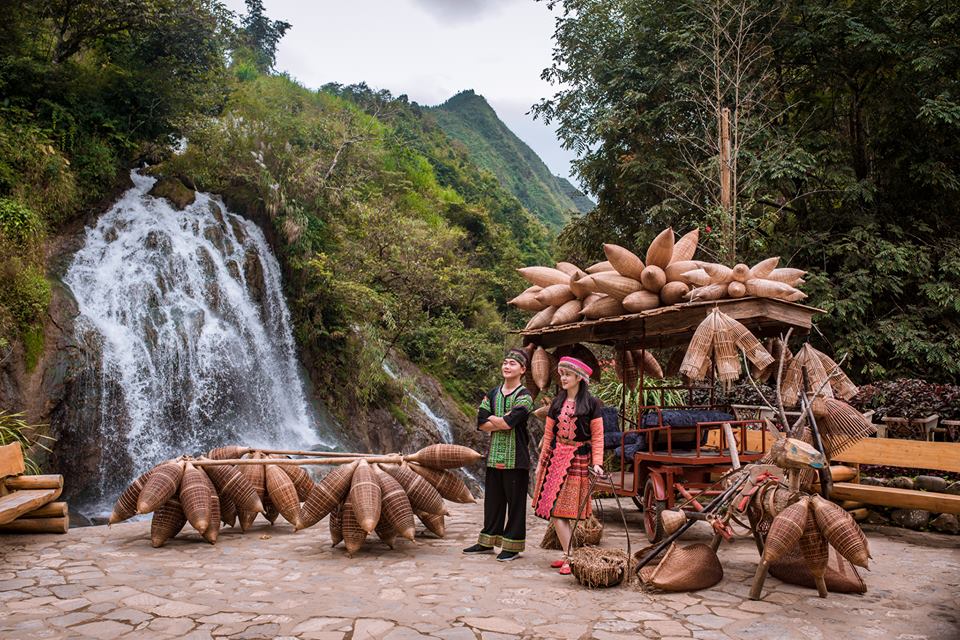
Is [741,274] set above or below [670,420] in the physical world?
above

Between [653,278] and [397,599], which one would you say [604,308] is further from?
[397,599]

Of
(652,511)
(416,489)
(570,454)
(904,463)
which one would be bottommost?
(652,511)

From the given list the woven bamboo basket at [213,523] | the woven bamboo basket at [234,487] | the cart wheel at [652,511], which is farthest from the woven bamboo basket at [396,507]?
the cart wheel at [652,511]

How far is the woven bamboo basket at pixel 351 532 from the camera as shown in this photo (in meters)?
5.57

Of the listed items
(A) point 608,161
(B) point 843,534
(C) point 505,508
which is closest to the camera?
(B) point 843,534

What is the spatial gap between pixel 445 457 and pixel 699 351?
8.04 ft

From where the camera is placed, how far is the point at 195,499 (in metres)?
5.94

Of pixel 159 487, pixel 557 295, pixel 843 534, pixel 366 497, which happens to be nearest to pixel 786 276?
pixel 557 295

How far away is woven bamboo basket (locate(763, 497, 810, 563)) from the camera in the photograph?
161 inches

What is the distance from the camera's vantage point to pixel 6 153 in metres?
12.0

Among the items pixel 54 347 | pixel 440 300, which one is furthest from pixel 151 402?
pixel 440 300

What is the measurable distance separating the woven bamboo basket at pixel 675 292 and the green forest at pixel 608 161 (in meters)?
5.55

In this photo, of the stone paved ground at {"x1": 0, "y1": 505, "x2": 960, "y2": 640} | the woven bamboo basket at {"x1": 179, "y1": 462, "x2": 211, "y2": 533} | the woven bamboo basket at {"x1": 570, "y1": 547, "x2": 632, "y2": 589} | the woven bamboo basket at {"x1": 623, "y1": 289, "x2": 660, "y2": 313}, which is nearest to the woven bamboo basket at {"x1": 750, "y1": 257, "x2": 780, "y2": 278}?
the woven bamboo basket at {"x1": 623, "y1": 289, "x2": 660, "y2": 313}

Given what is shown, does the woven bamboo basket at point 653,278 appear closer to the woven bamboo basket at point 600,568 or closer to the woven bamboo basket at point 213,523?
the woven bamboo basket at point 600,568
